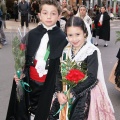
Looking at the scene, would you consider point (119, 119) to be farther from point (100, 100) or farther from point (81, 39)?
point (81, 39)

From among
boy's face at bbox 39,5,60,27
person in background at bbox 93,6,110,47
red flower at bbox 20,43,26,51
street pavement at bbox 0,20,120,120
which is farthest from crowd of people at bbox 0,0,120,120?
person in background at bbox 93,6,110,47

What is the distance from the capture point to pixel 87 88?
2592 mm

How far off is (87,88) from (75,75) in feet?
0.72

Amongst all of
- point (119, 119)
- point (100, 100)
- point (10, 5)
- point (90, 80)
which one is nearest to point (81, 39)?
point (90, 80)

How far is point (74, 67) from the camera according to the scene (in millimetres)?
2537

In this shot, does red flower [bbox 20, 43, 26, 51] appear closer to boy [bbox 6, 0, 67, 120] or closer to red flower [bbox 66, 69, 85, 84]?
boy [bbox 6, 0, 67, 120]

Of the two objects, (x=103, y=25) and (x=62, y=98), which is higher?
(x=62, y=98)

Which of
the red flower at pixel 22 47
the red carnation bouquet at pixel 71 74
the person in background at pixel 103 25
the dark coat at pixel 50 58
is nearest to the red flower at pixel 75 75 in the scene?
the red carnation bouquet at pixel 71 74

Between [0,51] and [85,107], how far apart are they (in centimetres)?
718

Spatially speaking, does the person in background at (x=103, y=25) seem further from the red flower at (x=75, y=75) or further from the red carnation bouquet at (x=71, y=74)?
the red flower at (x=75, y=75)

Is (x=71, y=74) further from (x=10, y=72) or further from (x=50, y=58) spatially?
(x=10, y=72)

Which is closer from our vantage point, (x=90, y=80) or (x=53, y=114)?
(x=90, y=80)

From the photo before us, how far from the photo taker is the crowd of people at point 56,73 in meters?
2.60

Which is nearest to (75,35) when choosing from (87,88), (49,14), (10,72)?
(49,14)
